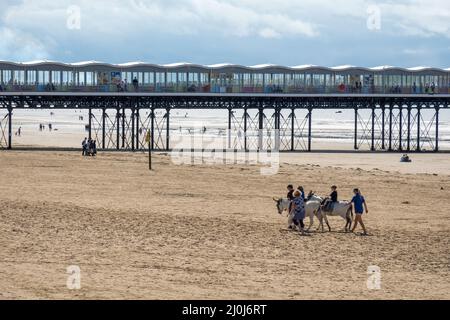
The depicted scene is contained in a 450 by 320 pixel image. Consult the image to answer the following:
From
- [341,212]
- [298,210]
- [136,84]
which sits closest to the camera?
[298,210]

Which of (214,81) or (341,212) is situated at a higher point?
(214,81)

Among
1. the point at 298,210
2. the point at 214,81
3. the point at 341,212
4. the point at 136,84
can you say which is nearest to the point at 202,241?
the point at 298,210

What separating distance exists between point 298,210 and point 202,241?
11.1 ft

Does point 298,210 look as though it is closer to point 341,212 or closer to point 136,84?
point 341,212

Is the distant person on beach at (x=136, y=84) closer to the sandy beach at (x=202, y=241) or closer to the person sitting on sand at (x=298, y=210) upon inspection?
the sandy beach at (x=202, y=241)

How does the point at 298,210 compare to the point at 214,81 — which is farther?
the point at 214,81

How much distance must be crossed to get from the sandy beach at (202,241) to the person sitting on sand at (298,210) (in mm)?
388

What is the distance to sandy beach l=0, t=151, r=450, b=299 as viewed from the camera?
745 inches

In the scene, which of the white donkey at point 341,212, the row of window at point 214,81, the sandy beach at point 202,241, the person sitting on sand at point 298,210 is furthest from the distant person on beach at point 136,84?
the person sitting on sand at point 298,210

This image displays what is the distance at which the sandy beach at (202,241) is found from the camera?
1892 cm

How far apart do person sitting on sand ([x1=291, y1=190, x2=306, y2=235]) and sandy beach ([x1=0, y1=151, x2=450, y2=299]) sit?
1.27 ft

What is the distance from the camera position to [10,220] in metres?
27.1

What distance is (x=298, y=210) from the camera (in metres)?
26.8

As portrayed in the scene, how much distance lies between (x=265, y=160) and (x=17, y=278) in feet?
145
